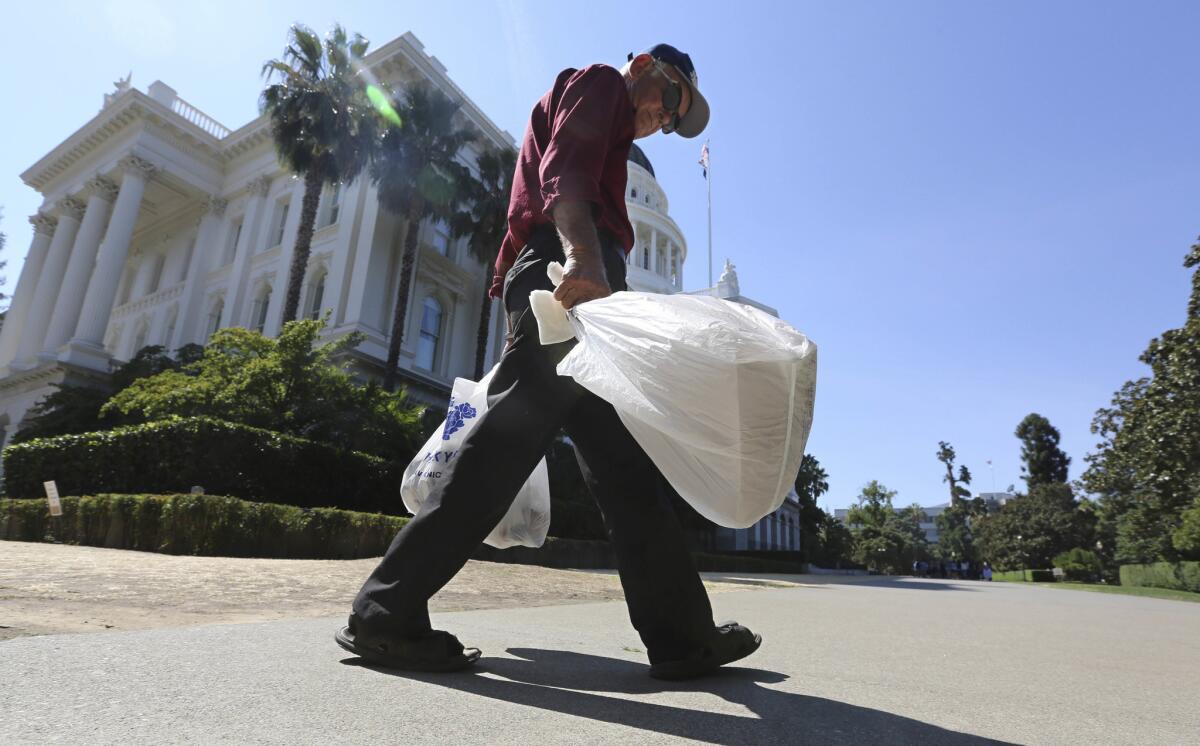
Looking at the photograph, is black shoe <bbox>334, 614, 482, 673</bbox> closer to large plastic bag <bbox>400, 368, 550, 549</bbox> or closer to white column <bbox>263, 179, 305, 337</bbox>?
large plastic bag <bbox>400, 368, 550, 549</bbox>

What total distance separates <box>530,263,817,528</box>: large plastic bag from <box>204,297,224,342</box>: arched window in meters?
32.2

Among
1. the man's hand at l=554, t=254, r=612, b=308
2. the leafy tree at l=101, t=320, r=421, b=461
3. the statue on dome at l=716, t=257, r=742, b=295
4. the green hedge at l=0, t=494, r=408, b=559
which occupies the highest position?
the statue on dome at l=716, t=257, r=742, b=295

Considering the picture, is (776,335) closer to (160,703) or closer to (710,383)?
(710,383)

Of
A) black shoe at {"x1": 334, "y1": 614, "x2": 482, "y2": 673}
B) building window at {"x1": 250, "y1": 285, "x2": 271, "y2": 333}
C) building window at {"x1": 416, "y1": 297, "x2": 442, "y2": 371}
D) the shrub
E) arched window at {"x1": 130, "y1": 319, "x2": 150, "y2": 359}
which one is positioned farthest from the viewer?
the shrub

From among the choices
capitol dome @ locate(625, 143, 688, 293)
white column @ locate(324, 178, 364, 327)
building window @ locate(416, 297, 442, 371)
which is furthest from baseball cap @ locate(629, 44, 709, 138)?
capitol dome @ locate(625, 143, 688, 293)

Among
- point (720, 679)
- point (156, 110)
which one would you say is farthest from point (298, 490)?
point (156, 110)

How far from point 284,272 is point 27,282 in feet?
63.9

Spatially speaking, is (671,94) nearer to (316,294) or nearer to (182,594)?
(182,594)

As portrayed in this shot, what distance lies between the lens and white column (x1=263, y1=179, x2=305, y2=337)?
1003 inches

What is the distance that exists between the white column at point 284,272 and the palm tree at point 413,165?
6.23m

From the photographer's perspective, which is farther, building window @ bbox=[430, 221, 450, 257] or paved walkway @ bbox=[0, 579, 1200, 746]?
building window @ bbox=[430, 221, 450, 257]

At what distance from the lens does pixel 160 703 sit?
47.4 inches

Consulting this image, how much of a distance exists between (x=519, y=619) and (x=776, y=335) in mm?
2500

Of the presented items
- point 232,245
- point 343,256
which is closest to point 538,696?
point 343,256
